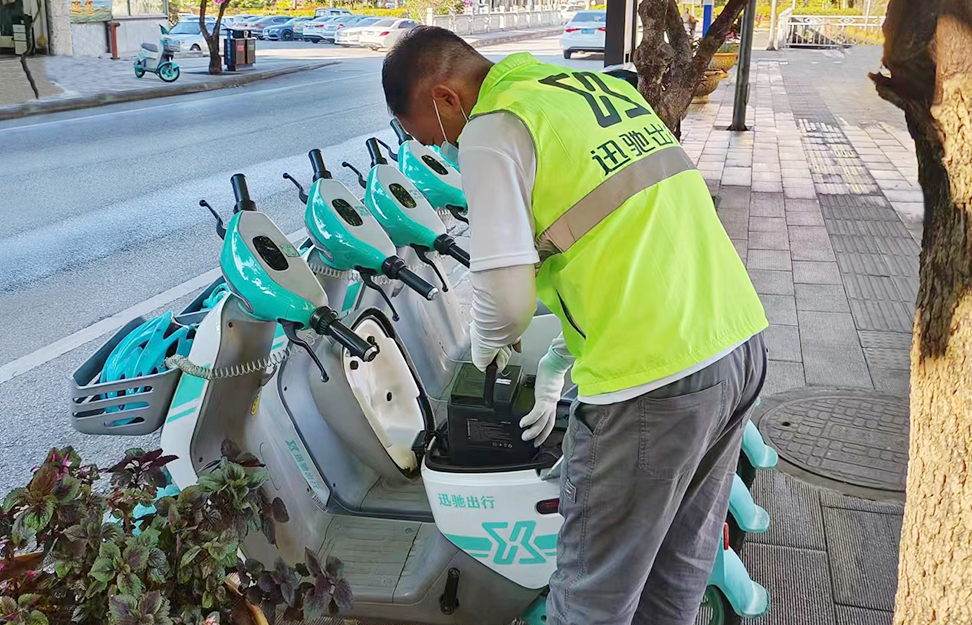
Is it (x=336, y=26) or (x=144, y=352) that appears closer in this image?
(x=144, y=352)

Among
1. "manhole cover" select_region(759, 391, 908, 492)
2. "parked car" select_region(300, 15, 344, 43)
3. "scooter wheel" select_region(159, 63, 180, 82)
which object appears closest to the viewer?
"manhole cover" select_region(759, 391, 908, 492)

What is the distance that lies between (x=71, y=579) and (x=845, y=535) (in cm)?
254

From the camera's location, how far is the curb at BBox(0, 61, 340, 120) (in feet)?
46.9

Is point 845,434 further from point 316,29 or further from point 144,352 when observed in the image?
point 316,29

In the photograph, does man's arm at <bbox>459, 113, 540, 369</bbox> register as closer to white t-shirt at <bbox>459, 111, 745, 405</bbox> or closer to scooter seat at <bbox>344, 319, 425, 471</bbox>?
white t-shirt at <bbox>459, 111, 745, 405</bbox>

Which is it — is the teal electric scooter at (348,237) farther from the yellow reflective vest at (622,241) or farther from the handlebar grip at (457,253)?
the yellow reflective vest at (622,241)

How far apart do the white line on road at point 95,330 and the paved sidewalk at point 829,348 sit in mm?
3707

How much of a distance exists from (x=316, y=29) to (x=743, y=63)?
28688mm

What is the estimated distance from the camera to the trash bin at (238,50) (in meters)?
22.6

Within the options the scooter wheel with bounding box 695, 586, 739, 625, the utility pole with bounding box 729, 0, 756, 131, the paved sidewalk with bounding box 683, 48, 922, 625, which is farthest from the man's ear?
the utility pole with bounding box 729, 0, 756, 131

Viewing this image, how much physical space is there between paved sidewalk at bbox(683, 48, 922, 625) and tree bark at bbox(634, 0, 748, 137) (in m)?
1.32

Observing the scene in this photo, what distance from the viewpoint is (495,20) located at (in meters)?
43.8

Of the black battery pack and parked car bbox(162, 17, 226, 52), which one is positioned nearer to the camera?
the black battery pack

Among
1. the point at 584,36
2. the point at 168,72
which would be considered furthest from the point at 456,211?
the point at 584,36
